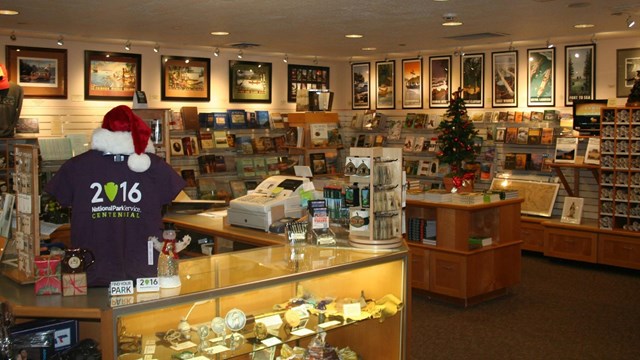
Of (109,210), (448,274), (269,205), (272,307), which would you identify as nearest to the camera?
(109,210)

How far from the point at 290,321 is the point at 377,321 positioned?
633mm

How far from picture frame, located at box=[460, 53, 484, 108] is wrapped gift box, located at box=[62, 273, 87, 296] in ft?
26.6

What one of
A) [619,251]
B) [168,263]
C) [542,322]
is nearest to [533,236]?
[619,251]

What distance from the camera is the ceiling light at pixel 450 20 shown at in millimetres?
6793

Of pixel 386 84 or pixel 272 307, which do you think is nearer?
pixel 272 307

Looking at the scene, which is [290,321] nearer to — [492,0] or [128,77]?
[492,0]

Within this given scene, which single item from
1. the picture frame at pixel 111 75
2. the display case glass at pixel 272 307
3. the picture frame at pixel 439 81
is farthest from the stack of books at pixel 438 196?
the picture frame at pixel 111 75

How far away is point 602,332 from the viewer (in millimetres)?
6031

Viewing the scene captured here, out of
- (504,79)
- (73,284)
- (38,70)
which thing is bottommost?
(73,284)

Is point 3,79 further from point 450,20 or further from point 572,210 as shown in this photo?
point 572,210

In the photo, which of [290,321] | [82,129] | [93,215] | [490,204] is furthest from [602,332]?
[82,129]

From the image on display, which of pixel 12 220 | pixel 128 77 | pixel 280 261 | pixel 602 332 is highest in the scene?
pixel 128 77

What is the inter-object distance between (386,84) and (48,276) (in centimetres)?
889

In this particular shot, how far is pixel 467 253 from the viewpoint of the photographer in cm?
673
